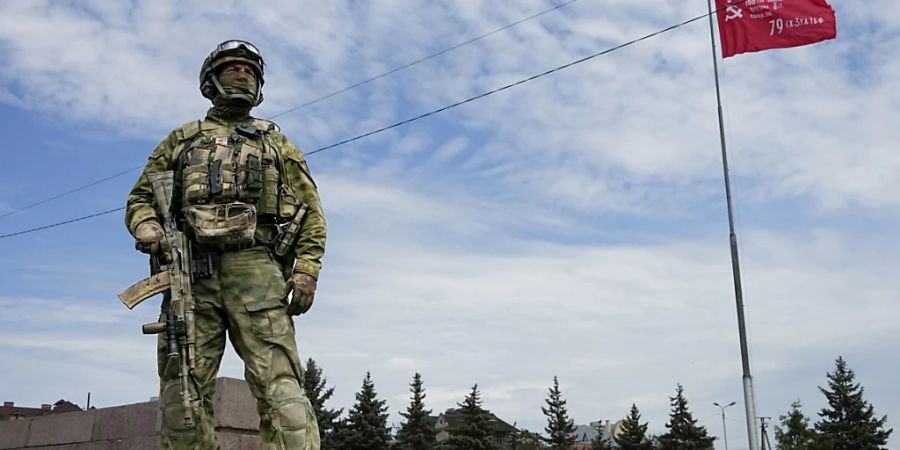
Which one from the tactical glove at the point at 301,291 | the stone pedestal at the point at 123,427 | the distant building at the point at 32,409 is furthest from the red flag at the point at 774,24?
the distant building at the point at 32,409

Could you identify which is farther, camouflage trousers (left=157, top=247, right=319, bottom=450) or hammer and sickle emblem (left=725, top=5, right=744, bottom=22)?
hammer and sickle emblem (left=725, top=5, right=744, bottom=22)

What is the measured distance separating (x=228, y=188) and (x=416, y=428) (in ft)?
133

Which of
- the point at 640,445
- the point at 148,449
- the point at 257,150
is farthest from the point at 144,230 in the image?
the point at 640,445

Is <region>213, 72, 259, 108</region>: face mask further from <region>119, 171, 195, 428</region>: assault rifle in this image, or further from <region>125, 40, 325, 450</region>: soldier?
<region>119, 171, 195, 428</region>: assault rifle

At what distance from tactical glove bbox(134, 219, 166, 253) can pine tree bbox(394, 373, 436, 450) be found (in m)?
40.1

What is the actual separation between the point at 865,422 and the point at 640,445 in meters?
10.6

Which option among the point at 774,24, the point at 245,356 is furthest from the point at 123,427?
the point at 774,24

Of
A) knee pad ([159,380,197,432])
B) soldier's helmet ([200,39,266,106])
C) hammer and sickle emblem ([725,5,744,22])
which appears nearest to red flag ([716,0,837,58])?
hammer and sickle emblem ([725,5,744,22])

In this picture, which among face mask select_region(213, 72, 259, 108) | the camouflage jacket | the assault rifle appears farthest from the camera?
face mask select_region(213, 72, 259, 108)

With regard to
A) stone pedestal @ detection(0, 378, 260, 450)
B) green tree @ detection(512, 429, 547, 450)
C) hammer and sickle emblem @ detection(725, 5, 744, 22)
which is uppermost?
hammer and sickle emblem @ detection(725, 5, 744, 22)

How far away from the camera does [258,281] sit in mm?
4980

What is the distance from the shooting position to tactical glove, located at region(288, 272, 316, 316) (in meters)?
4.91

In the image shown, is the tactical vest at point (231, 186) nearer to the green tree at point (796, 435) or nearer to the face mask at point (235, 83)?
the face mask at point (235, 83)

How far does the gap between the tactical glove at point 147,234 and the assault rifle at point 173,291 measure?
28 mm
